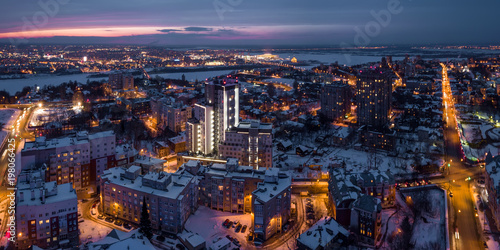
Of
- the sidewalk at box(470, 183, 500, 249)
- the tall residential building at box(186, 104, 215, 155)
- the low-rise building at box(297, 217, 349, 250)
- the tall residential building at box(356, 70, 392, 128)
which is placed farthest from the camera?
the tall residential building at box(356, 70, 392, 128)

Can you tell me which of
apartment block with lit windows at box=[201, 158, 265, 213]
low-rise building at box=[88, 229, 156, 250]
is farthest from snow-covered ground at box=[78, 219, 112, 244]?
apartment block with lit windows at box=[201, 158, 265, 213]

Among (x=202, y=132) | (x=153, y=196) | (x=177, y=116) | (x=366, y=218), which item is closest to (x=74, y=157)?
(x=153, y=196)

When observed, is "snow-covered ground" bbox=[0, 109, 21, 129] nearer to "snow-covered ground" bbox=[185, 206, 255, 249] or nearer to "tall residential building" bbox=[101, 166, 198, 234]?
"tall residential building" bbox=[101, 166, 198, 234]

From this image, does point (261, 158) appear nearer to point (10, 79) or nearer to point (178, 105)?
point (178, 105)

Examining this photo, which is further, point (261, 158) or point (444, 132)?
point (444, 132)

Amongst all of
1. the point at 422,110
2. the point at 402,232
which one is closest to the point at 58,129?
the point at 402,232

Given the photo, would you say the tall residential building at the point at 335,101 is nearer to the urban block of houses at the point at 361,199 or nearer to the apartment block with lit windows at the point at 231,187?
the urban block of houses at the point at 361,199

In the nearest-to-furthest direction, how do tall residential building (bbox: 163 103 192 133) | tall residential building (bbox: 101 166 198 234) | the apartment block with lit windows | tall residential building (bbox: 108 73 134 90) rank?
tall residential building (bbox: 101 166 198 234), the apartment block with lit windows, tall residential building (bbox: 163 103 192 133), tall residential building (bbox: 108 73 134 90)

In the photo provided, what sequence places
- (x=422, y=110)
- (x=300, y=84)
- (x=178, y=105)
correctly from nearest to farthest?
(x=178, y=105)
(x=422, y=110)
(x=300, y=84)
